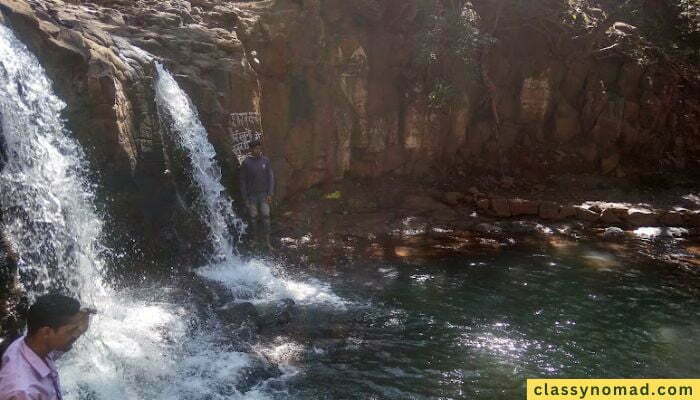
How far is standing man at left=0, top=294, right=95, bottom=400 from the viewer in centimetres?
237

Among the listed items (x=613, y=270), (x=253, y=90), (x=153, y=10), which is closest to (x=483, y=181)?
(x=613, y=270)

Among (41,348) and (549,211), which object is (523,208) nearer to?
(549,211)

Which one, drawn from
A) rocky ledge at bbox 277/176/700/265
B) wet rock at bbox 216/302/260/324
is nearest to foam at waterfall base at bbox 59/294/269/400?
wet rock at bbox 216/302/260/324

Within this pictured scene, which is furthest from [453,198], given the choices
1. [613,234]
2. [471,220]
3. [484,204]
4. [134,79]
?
[134,79]

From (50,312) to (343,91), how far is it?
39.5 ft

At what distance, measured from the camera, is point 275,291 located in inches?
339

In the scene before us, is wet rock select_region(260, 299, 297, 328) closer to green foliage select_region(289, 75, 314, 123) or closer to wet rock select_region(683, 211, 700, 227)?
green foliage select_region(289, 75, 314, 123)

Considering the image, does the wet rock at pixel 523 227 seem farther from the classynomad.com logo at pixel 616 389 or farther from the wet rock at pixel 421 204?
the classynomad.com logo at pixel 616 389

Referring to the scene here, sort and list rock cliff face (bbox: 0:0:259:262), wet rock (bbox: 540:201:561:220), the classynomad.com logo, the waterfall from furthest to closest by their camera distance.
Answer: wet rock (bbox: 540:201:561:220), the waterfall, rock cliff face (bbox: 0:0:259:262), the classynomad.com logo

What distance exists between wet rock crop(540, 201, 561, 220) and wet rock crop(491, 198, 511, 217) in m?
0.85

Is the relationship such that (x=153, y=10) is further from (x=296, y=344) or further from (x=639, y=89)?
(x=639, y=89)

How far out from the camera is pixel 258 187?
1006cm

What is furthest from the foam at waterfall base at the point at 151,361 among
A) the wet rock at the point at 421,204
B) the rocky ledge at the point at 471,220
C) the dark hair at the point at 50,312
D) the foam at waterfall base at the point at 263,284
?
the wet rock at the point at 421,204

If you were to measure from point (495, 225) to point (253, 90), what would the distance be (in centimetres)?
652
